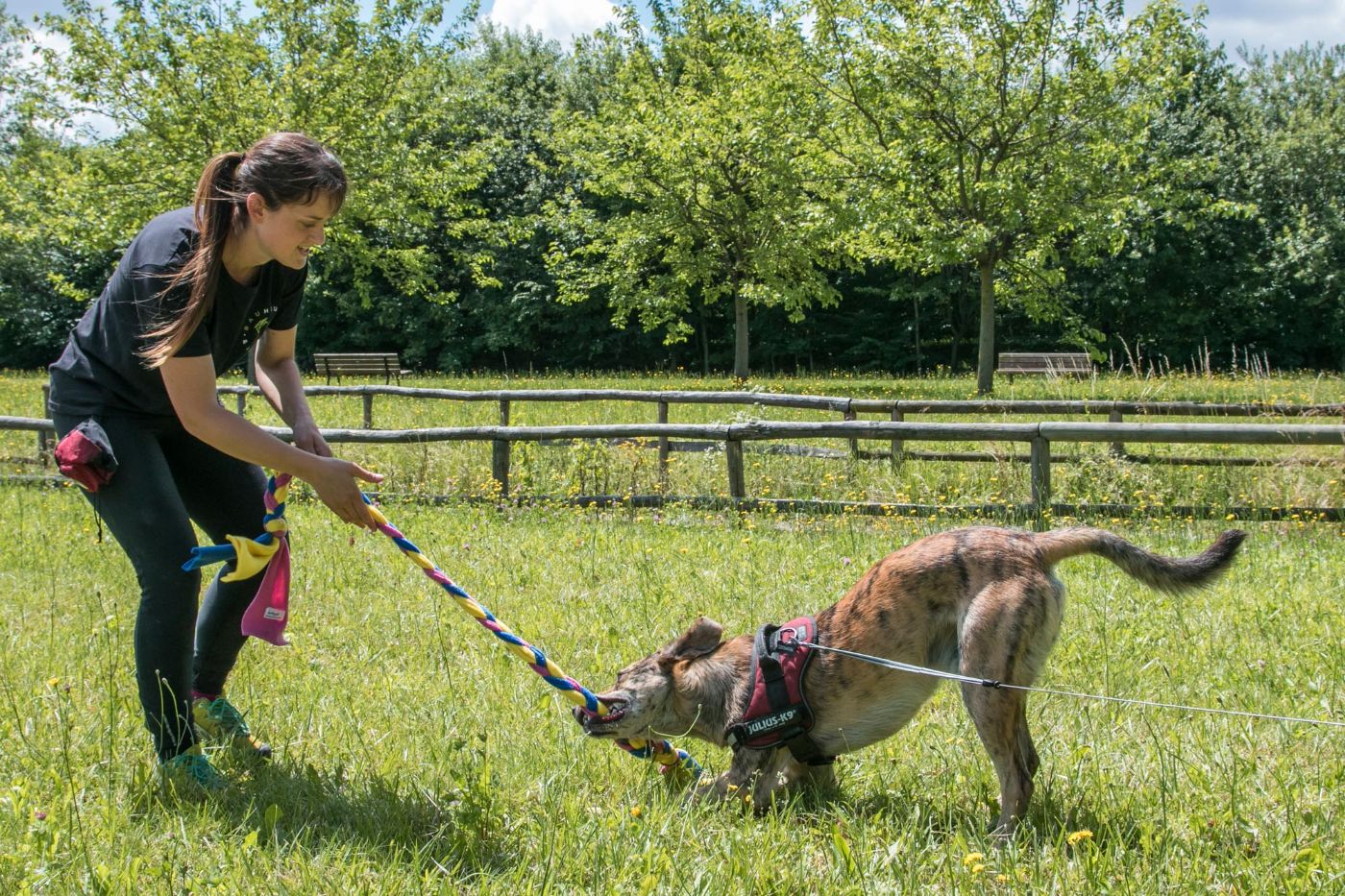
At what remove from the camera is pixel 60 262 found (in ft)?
124

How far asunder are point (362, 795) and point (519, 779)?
0.50 meters

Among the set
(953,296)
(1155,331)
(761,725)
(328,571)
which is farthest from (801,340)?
(761,725)

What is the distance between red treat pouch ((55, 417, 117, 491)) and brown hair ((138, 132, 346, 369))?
280 millimetres

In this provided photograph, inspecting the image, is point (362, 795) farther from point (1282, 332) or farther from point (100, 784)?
point (1282, 332)

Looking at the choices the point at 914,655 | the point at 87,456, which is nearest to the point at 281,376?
the point at 87,456

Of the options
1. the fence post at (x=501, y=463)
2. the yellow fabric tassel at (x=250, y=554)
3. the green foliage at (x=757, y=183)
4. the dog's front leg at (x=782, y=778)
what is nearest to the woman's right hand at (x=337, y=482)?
the yellow fabric tassel at (x=250, y=554)

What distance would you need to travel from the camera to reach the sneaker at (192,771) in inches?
129

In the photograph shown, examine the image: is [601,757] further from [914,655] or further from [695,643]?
[914,655]

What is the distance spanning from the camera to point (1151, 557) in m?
3.32

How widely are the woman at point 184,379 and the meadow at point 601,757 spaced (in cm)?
42

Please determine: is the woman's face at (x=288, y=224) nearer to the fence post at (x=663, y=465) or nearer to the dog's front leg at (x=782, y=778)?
the dog's front leg at (x=782, y=778)

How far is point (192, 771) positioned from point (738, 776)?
1.75 metres

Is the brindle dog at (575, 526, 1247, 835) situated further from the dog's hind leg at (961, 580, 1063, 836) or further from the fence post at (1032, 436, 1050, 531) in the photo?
the fence post at (1032, 436, 1050, 531)

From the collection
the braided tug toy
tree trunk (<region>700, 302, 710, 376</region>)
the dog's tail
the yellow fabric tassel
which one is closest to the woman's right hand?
the braided tug toy
